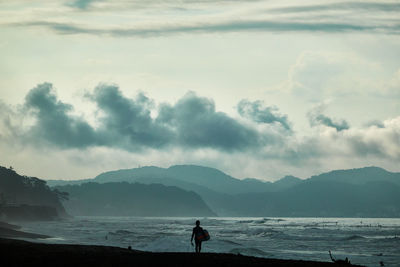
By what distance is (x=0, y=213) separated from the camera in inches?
5763

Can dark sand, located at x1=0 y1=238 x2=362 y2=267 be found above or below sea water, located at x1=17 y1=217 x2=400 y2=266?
below

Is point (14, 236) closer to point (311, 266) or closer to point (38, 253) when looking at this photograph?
point (38, 253)

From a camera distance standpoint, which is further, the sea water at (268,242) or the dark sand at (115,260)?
the sea water at (268,242)

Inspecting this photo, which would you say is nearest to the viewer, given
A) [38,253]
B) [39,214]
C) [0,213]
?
[38,253]

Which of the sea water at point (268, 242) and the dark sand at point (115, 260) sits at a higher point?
the sea water at point (268, 242)

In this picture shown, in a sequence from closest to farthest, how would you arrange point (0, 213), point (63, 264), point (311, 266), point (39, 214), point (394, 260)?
1. point (63, 264)
2. point (311, 266)
3. point (394, 260)
4. point (0, 213)
5. point (39, 214)

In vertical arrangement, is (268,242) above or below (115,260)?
above

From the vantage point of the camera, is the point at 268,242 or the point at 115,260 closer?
the point at 115,260

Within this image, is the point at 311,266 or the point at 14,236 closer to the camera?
the point at 311,266

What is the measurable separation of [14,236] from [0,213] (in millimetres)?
90383

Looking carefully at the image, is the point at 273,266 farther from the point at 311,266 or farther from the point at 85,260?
the point at 85,260

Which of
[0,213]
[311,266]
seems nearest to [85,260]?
[311,266]

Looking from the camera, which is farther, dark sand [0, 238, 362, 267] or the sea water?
the sea water

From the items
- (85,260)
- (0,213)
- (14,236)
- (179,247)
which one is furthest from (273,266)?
(0,213)
